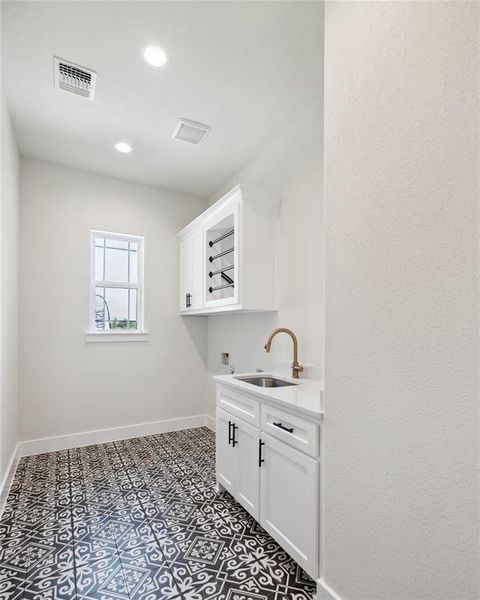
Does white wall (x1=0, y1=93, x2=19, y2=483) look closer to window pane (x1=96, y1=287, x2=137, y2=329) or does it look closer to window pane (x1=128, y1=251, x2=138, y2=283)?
window pane (x1=96, y1=287, x2=137, y2=329)

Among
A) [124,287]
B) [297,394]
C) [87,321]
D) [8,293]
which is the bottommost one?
[297,394]

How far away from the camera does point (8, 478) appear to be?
268 centimetres

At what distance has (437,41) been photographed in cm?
108

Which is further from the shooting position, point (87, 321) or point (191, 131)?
point (87, 321)

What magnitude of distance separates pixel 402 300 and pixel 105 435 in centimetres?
351

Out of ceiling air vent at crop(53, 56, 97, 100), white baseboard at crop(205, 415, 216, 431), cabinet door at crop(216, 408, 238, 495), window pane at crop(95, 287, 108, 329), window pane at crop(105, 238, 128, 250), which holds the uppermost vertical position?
ceiling air vent at crop(53, 56, 97, 100)

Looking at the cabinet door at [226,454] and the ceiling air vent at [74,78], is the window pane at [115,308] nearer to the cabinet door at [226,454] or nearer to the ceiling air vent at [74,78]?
the cabinet door at [226,454]

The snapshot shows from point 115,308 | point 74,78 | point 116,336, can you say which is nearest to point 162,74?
point 74,78

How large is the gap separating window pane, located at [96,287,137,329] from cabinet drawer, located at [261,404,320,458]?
2.45 meters

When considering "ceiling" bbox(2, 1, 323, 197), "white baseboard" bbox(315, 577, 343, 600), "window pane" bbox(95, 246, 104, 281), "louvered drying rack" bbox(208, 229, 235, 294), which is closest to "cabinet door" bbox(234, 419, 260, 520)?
"white baseboard" bbox(315, 577, 343, 600)

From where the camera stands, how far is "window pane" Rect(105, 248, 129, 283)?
3834mm

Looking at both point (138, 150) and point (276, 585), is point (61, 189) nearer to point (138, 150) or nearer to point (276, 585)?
point (138, 150)

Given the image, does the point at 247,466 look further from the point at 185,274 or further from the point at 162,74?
the point at 162,74

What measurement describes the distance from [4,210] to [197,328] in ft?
7.86
